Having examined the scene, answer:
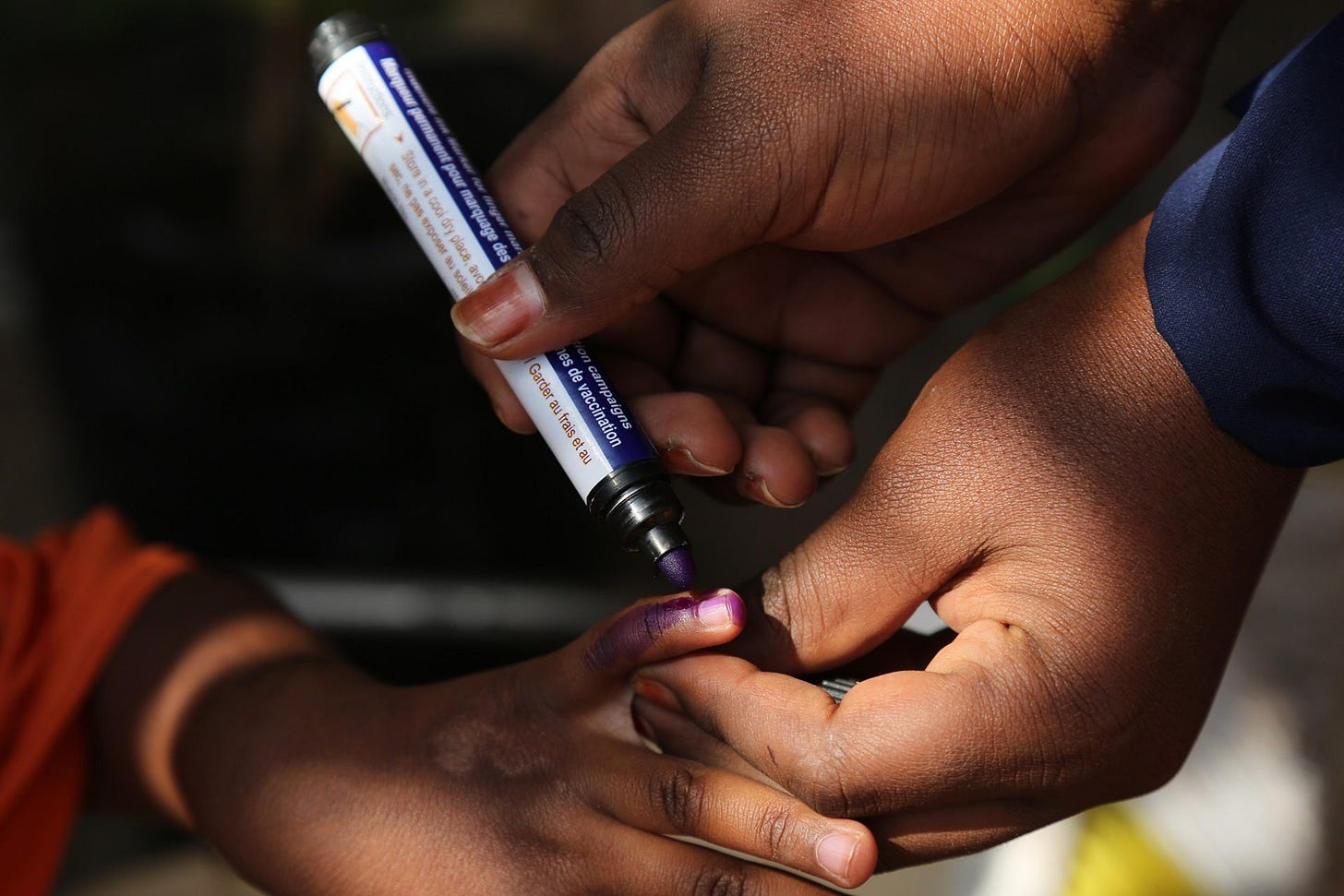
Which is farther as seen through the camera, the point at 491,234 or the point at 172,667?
the point at 172,667

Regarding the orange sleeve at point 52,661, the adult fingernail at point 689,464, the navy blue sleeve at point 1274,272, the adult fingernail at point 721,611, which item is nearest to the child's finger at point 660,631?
the adult fingernail at point 721,611

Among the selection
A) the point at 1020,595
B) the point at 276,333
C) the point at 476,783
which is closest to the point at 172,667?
the point at 476,783

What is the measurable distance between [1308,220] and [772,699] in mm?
414

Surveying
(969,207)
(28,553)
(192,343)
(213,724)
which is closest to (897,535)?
(969,207)

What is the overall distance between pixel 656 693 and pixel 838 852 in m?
0.16

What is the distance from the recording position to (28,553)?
1.04 m

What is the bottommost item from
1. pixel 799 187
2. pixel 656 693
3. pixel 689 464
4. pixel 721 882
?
pixel 721 882

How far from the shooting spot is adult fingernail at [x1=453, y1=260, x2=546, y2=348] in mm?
722

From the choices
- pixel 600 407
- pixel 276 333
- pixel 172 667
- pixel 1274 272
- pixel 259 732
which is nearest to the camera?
pixel 1274 272

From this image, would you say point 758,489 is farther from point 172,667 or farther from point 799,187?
point 172,667

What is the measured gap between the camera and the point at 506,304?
2.37 feet

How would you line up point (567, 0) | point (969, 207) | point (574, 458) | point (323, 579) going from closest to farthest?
point (574, 458) → point (969, 207) → point (323, 579) → point (567, 0)

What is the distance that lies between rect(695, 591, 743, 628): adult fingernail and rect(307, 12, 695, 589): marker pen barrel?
49 millimetres

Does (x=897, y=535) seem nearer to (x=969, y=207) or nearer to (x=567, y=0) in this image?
(x=969, y=207)
